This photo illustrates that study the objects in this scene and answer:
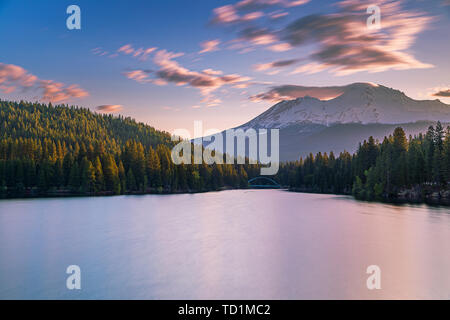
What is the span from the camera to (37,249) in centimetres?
3244

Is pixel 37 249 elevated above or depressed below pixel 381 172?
below

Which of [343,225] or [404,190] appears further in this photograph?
[404,190]

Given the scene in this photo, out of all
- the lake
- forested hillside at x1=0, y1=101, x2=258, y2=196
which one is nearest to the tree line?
forested hillside at x1=0, y1=101, x2=258, y2=196

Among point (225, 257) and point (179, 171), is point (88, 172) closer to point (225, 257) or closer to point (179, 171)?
point (179, 171)

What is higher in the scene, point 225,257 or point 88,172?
point 88,172

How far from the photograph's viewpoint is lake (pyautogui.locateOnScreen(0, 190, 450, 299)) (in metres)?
21.5

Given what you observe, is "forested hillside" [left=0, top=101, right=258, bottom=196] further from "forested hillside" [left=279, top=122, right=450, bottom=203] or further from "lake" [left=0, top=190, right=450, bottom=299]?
"forested hillside" [left=279, top=122, right=450, bottom=203]

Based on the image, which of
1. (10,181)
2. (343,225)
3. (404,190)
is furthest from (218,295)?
(10,181)

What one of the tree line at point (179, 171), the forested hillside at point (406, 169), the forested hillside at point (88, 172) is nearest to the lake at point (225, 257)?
the forested hillside at point (406, 169)

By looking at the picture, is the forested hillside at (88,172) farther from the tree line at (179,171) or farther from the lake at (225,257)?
the lake at (225,257)

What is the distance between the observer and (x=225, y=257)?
30266 mm

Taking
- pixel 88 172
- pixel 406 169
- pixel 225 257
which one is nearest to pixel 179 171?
pixel 88 172
